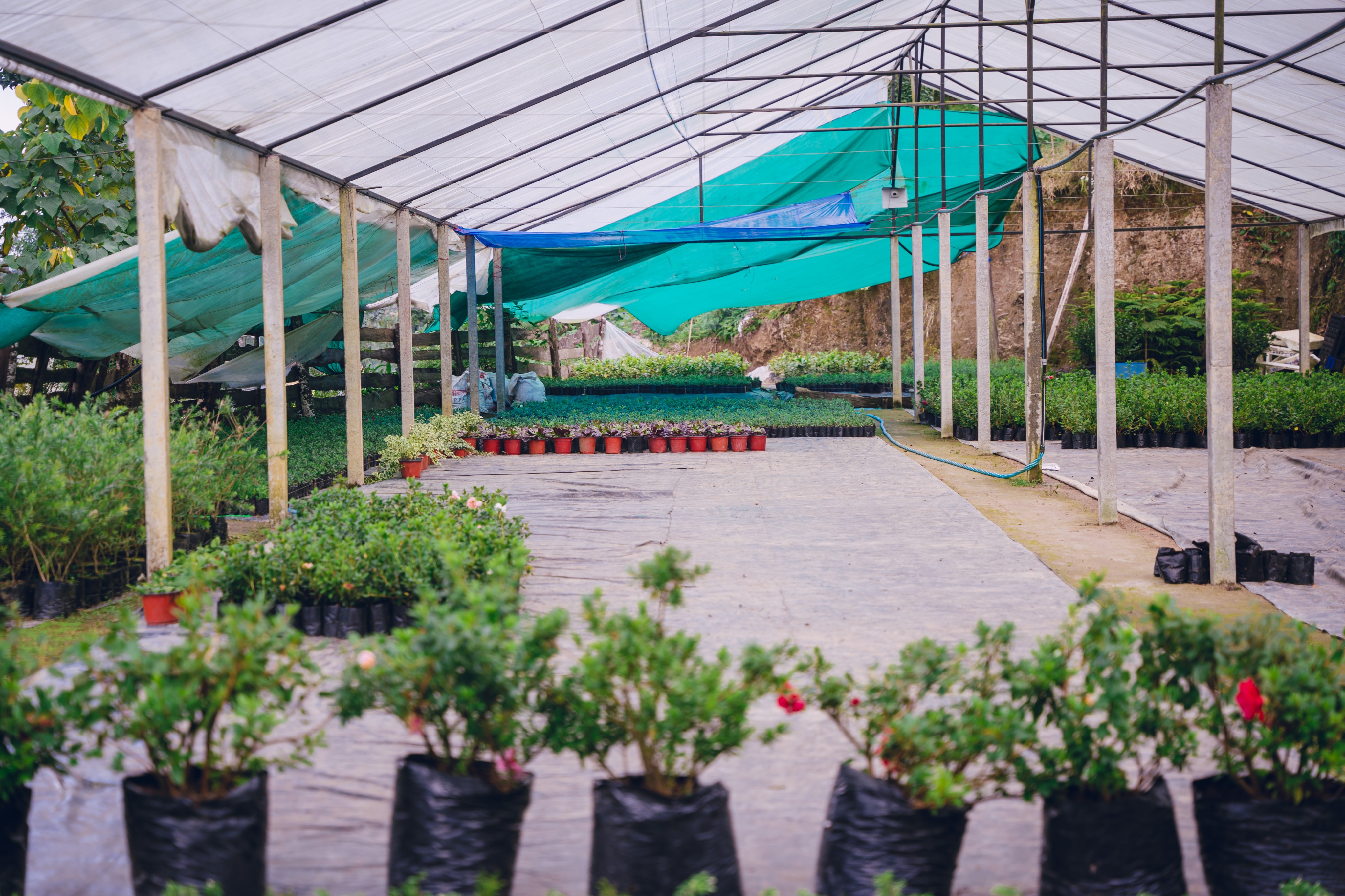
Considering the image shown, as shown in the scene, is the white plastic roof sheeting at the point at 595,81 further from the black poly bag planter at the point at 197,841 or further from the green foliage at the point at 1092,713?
the green foliage at the point at 1092,713

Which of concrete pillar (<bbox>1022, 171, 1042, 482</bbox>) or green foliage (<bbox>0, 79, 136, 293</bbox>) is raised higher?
green foliage (<bbox>0, 79, 136, 293</bbox>)

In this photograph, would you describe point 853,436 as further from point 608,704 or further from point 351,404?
point 608,704

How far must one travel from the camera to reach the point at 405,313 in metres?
9.96

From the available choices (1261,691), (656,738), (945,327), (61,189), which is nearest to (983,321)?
(945,327)

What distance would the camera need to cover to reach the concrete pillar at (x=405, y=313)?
9.68 metres

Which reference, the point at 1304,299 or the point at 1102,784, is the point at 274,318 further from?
the point at 1304,299

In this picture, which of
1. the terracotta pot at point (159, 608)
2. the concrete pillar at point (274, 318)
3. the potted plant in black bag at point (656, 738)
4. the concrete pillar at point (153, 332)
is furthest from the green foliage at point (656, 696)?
the concrete pillar at point (274, 318)

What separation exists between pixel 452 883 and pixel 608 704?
1.64ft

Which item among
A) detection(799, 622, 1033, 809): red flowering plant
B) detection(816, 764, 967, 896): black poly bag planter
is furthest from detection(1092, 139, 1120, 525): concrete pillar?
detection(816, 764, 967, 896): black poly bag planter

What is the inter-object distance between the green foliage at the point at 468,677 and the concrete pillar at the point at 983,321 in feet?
26.6

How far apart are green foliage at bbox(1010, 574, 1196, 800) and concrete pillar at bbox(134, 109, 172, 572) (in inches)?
175

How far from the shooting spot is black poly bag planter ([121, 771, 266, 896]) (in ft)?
6.81

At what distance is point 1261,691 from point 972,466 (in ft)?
25.2

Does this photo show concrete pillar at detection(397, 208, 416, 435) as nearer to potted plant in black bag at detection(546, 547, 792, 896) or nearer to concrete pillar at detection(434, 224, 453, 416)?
concrete pillar at detection(434, 224, 453, 416)
